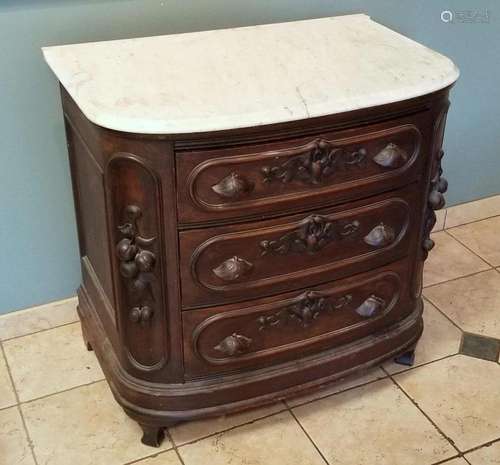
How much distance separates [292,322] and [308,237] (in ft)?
0.69

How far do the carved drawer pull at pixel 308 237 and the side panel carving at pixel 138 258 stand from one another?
0.21 meters

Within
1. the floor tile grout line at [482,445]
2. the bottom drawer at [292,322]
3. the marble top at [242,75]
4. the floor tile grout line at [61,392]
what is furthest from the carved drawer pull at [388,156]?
the floor tile grout line at [61,392]

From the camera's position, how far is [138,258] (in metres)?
1.36

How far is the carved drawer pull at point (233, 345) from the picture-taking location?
149 cm

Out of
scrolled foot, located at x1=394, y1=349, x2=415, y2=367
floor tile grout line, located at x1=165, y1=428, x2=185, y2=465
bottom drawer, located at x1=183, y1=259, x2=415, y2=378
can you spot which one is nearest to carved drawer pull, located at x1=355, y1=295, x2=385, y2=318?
bottom drawer, located at x1=183, y1=259, x2=415, y2=378

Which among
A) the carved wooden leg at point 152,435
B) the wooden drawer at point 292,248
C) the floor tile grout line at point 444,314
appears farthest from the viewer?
the floor tile grout line at point 444,314

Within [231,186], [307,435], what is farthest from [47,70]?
[307,435]

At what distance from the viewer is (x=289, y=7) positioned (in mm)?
1821

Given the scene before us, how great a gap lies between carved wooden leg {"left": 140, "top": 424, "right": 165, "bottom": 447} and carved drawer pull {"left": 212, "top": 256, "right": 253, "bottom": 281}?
411 millimetres

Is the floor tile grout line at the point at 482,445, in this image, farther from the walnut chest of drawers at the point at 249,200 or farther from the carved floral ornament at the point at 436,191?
the carved floral ornament at the point at 436,191

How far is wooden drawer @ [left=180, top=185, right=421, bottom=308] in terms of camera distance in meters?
1.38

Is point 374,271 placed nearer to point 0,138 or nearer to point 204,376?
point 204,376

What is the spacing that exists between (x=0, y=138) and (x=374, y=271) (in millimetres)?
880

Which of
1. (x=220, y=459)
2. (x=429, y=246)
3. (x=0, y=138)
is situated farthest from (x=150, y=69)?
(x=220, y=459)
